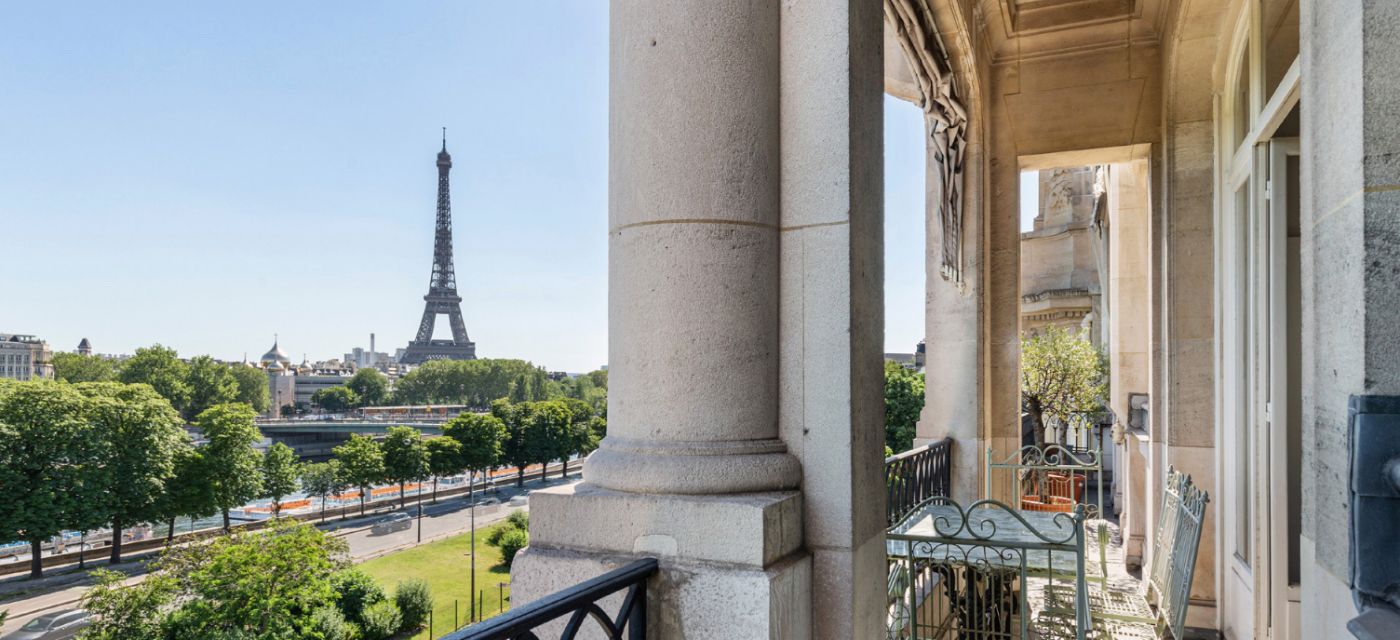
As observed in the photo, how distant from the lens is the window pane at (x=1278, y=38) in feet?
13.3

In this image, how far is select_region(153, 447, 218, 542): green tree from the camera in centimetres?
4012

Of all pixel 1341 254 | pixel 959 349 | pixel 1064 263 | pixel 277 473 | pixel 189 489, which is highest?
pixel 1064 263

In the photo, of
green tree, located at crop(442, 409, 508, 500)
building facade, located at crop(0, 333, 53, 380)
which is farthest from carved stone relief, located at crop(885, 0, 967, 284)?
building facade, located at crop(0, 333, 53, 380)

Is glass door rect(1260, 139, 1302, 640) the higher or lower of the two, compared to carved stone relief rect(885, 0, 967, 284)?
lower

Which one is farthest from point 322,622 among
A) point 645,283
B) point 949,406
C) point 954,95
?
point 645,283

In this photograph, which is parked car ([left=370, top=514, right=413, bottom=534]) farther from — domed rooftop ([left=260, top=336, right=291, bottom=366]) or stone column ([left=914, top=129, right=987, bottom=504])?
domed rooftop ([left=260, top=336, right=291, bottom=366])

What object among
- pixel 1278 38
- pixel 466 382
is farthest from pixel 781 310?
pixel 466 382

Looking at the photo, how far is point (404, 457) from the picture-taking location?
52.0m

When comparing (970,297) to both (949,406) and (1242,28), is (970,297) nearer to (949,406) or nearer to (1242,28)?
(949,406)

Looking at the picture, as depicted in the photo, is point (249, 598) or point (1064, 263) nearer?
point (1064, 263)

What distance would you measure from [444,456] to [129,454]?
20.4 metres

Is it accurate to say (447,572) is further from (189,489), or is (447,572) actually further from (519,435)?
(519,435)

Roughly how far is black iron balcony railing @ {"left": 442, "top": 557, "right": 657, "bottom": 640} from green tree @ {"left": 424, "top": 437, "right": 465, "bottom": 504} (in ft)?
184

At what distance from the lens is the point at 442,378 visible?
11475cm
